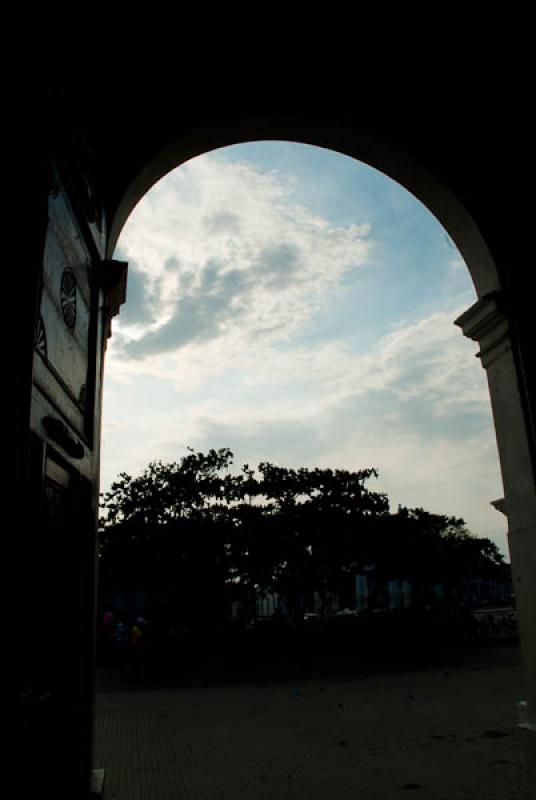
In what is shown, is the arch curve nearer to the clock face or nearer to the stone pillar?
the stone pillar

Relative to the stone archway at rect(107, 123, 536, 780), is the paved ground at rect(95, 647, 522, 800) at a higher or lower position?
lower

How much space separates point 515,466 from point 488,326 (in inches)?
37.5

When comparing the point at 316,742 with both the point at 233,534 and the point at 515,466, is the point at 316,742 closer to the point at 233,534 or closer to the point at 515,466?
the point at 515,466

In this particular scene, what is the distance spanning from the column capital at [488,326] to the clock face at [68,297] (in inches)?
102

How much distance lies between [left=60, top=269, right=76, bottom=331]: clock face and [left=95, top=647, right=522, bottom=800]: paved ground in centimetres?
465

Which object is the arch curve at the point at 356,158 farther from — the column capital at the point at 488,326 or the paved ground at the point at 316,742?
the paved ground at the point at 316,742

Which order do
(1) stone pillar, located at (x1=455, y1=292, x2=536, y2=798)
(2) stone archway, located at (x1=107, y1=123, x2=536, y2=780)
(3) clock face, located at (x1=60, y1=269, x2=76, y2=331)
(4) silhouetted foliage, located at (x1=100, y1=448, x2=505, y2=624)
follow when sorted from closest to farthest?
(3) clock face, located at (x1=60, y1=269, x2=76, y2=331) < (1) stone pillar, located at (x1=455, y1=292, x2=536, y2=798) < (2) stone archway, located at (x1=107, y1=123, x2=536, y2=780) < (4) silhouetted foliage, located at (x1=100, y1=448, x2=505, y2=624)

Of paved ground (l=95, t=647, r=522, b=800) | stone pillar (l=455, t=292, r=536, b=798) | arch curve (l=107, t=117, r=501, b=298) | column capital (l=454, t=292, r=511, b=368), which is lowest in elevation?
paved ground (l=95, t=647, r=522, b=800)

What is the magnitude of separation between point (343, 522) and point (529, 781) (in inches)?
679

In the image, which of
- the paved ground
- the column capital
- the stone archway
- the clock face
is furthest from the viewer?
the paved ground

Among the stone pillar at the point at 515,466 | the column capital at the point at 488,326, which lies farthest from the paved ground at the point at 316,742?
the column capital at the point at 488,326

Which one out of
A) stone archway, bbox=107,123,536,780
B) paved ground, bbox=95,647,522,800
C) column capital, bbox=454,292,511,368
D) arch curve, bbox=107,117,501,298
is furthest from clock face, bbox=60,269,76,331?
paved ground, bbox=95,647,522,800

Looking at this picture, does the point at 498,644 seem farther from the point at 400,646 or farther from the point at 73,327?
the point at 73,327

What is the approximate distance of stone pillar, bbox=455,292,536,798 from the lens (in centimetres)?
360
